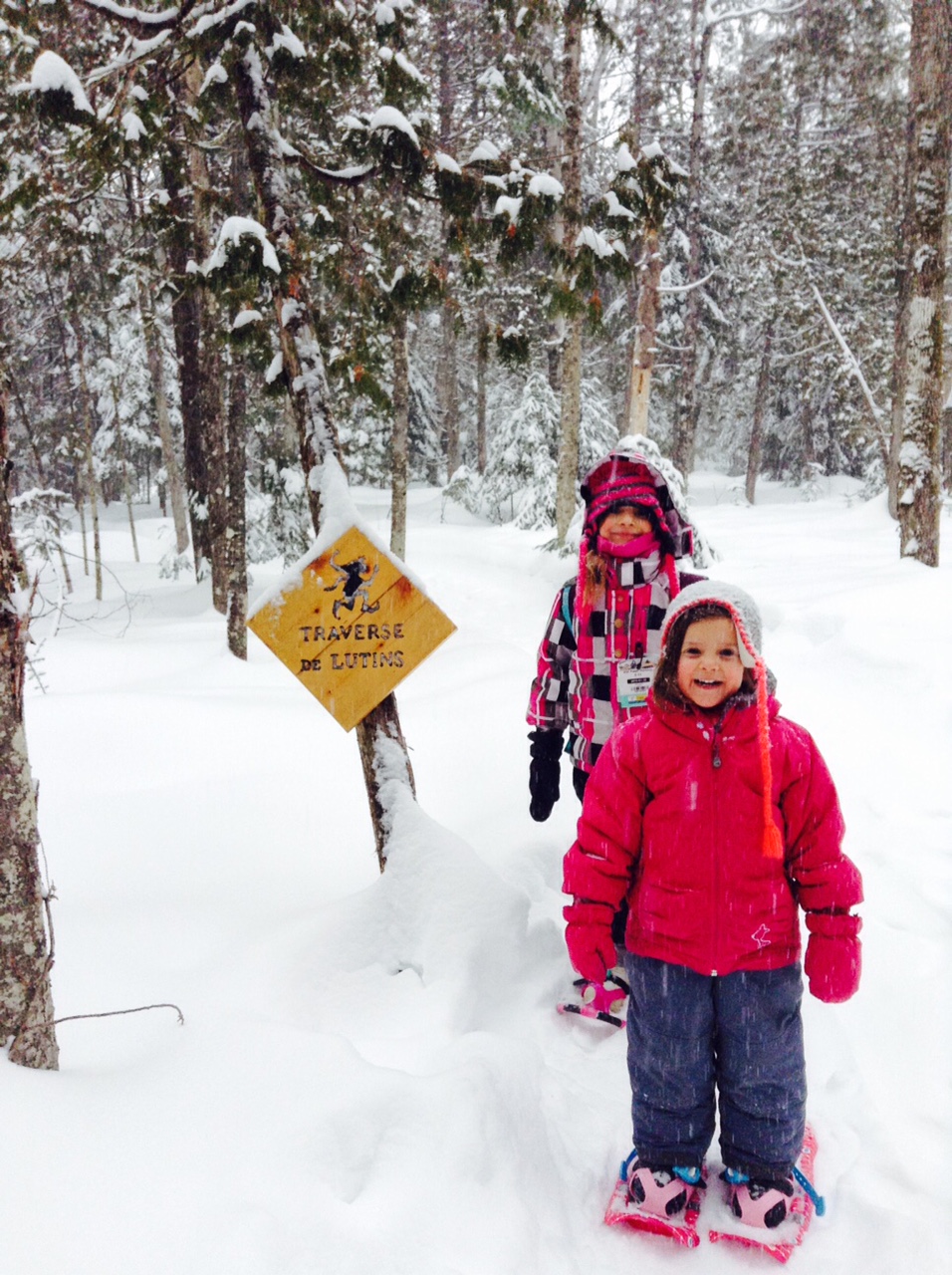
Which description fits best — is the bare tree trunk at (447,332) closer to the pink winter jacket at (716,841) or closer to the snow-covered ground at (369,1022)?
the pink winter jacket at (716,841)

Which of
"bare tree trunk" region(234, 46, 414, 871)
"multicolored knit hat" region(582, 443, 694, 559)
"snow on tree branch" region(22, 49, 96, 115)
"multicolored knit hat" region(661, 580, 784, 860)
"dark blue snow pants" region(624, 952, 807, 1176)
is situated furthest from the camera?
"snow on tree branch" region(22, 49, 96, 115)

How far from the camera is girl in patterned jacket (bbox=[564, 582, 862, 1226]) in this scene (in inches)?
83.3

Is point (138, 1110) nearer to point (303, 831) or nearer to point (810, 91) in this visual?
point (303, 831)

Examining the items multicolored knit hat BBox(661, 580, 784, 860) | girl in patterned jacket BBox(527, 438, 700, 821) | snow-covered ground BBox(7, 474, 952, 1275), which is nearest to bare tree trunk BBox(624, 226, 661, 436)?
snow-covered ground BBox(7, 474, 952, 1275)

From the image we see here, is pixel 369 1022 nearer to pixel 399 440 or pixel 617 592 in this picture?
pixel 617 592

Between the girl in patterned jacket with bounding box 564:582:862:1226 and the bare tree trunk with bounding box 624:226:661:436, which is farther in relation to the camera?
the bare tree trunk with bounding box 624:226:661:436

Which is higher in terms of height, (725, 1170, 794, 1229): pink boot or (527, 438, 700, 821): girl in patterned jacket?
(527, 438, 700, 821): girl in patterned jacket

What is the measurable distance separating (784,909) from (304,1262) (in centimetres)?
139

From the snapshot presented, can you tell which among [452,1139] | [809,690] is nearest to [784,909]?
[452,1139]

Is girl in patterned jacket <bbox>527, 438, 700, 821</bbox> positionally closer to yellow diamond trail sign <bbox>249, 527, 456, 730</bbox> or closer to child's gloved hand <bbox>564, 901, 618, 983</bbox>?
yellow diamond trail sign <bbox>249, 527, 456, 730</bbox>

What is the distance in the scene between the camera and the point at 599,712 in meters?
3.19

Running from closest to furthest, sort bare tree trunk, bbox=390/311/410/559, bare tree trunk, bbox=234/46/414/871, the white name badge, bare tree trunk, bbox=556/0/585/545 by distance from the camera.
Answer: the white name badge < bare tree trunk, bbox=234/46/414/871 < bare tree trunk, bbox=556/0/585/545 < bare tree trunk, bbox=390/311/410/559

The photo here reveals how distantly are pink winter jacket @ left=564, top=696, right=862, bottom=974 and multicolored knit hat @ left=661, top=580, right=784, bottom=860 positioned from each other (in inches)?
1.6

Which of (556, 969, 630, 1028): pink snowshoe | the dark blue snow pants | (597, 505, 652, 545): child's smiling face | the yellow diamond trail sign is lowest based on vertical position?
(556, 969, 630, 1028): pink snowshoe
